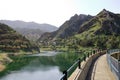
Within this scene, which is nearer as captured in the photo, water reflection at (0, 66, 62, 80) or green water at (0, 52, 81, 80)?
water reflection at (0, 66, 62, 80)

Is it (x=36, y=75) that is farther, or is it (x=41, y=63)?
(x=41, y=63)

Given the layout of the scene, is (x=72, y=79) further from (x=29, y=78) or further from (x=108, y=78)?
(x=29, y=78)

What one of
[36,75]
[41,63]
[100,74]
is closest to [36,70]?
[36,75]

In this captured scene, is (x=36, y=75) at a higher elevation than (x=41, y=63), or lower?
lower

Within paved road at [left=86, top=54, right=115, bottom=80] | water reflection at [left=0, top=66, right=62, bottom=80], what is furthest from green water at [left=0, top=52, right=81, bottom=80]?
paved road at [left=86, top=54, right=115, bottom=80]

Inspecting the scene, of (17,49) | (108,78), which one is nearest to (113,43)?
(17,49)

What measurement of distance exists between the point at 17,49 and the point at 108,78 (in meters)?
181

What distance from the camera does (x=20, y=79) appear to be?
60.4m

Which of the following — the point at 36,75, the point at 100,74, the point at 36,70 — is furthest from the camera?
the point at 36,70

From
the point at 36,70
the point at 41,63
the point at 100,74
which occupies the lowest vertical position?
the point at 36,70

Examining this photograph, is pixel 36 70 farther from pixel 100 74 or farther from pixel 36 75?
pixel 100 74

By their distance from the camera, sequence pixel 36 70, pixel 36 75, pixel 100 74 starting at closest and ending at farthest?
pixel 100 74 < pixel 36 75 < pixel 36 70

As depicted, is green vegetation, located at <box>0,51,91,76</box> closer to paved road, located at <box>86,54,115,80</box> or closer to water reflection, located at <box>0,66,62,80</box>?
water reflection, located at <box>0,66,62,80</box>

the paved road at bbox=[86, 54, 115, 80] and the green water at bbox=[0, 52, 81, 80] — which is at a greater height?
the paved road at bbox=[86, 54, 115, 80]
